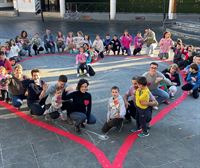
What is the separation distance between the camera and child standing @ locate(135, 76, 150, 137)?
6.32 metres

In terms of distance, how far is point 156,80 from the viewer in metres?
7.92

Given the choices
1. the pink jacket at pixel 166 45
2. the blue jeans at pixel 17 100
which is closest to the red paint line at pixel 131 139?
the blue jeans at pixel 17 100

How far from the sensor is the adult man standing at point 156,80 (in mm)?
7822

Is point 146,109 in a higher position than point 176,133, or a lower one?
higher

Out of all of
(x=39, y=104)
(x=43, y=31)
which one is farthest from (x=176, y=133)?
(x=43, y=31)

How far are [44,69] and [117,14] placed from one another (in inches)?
685

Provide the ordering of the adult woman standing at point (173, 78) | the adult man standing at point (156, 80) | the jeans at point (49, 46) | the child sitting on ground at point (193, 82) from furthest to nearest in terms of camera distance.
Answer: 1. the jeans at point (49, 46)
2. the child sitting on ground at point (193, 82)
3. the adult woman standing at point (173, 78)
4. the adult man standing at point (156, 80)

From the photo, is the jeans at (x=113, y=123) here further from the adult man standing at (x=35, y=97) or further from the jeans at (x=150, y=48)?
the jeans at (x=150, y=48)

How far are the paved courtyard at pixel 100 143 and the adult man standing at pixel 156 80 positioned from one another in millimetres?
364

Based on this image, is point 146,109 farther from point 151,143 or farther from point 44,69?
point 44,69

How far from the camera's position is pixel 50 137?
6652 millimetres

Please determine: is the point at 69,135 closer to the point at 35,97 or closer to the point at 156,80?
the point at 35,97

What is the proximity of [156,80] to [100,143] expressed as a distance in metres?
2.65

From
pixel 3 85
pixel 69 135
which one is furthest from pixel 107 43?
pixel 69 135
